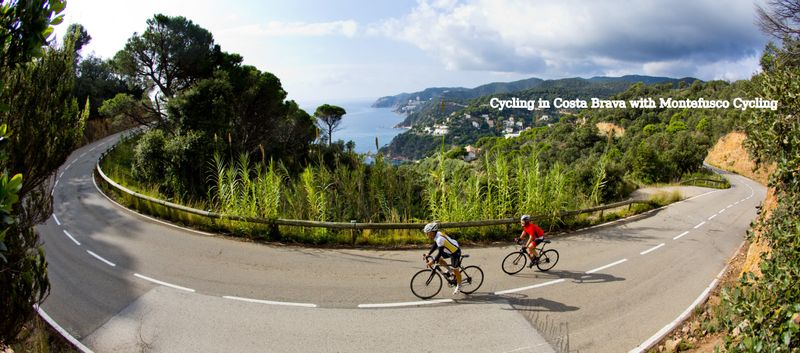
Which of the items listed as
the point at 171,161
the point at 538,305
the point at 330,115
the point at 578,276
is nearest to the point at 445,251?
the point at 538,305

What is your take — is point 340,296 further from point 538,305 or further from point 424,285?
point 538,305

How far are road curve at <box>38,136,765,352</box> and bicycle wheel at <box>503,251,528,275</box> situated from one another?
23 cm

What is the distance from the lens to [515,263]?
8.95 metres

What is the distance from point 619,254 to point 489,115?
297ft

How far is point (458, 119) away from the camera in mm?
90312

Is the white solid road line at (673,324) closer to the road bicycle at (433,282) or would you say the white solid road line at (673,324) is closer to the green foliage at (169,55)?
the road bicycle at (433,282)

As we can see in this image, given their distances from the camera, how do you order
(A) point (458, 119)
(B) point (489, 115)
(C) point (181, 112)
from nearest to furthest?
(C) point (181, 112) < (A) point (458, 119) < (B) point (489, 115)

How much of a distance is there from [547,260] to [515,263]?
2.65 feet

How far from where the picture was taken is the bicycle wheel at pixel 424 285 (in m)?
7.69

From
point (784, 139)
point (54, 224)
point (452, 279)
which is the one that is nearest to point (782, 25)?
point (784, 139)

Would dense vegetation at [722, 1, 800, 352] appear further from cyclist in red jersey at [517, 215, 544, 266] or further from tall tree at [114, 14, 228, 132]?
tall tree at [114, 14, 228, 132]

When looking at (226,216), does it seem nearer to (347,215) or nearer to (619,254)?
(347,215)

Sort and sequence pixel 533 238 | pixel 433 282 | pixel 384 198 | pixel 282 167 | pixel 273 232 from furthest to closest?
1. pixel 384 198
2. pixel 282 167
3. pixel 273 232
4. pixel 533 238
5. pixel 433 282

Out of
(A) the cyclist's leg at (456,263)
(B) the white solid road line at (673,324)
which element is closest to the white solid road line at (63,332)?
(A) the cyclist's leg at (456,263)
